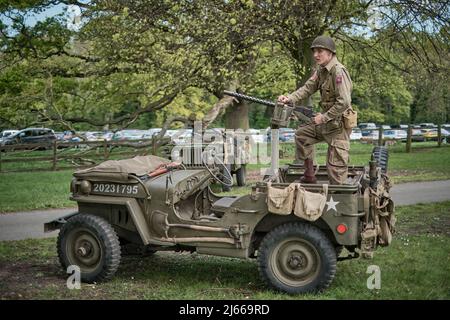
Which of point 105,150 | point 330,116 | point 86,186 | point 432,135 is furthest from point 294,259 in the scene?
point 432,135

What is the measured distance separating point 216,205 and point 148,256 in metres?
1.89

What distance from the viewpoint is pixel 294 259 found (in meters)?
6.28

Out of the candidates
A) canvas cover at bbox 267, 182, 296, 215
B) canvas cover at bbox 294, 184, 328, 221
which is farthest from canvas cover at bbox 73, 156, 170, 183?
→ canvas cover at bbox 294, 184, 328, 221

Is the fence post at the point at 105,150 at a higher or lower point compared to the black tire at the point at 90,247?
higher

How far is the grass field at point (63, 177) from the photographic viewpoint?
14094 mm

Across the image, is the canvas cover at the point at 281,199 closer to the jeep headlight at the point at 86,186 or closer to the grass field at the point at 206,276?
the grass field at the point at 206,276

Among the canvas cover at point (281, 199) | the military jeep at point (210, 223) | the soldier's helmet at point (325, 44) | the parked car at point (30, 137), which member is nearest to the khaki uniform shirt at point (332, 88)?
the soldier's helmet at point (325, 44)

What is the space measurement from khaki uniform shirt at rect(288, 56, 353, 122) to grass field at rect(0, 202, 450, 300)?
186cm

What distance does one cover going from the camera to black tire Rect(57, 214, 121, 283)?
672cm

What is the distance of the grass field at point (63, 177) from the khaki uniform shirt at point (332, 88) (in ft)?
26.2

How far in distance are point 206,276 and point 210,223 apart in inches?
35.7

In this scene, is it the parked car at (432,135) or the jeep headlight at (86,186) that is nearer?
the jeep headlight at (86,186)

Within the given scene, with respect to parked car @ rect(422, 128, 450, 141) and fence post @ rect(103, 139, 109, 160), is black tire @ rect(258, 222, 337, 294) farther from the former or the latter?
parked car @ rect(422, 128, 450, 141)
